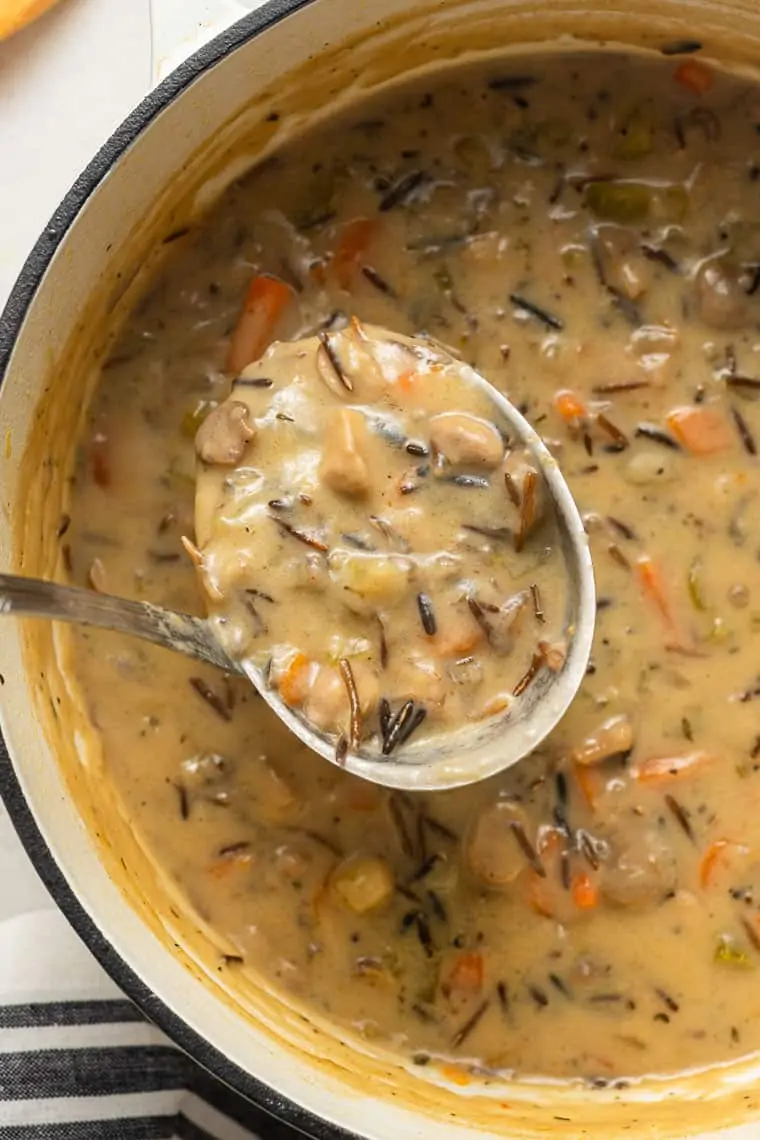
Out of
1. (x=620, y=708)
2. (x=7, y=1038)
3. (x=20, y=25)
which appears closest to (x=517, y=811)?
(x=620, y=708)

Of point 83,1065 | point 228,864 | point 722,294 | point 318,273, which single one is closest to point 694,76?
point 722,294

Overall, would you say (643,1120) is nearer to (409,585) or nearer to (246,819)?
(246,819)

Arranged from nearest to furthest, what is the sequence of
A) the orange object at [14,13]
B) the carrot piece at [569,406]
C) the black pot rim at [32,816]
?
the black pot rim at [32,816] → the carrot piece at [569,406] → the orange object at [14,13]

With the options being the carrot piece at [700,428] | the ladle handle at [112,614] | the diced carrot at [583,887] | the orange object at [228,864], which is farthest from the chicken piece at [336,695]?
the carrot piece at [700,428]

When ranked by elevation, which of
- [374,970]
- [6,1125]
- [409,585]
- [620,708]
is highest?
[620,708]

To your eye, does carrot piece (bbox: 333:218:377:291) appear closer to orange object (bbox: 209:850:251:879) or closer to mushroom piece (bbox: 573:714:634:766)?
mushroom piece (bbox: 573:714:634:766)

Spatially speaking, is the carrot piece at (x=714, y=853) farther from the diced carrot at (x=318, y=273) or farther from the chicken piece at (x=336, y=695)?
the diced carrot at (x=318, y=273)

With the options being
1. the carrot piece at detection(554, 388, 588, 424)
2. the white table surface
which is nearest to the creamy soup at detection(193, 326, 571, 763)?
the carrot piece at detection(554, 388, 588, 424)
